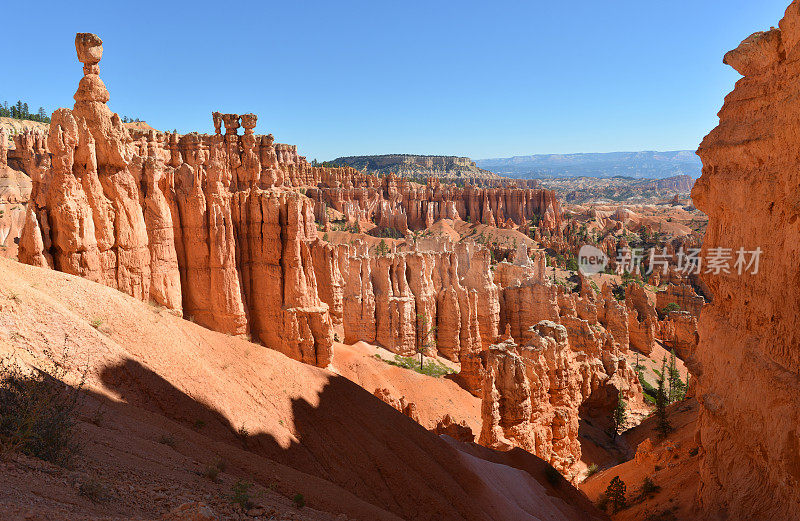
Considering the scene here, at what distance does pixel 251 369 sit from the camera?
610 inches

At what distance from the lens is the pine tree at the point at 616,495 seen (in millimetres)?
18609

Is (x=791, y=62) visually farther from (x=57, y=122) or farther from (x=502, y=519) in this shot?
(x=57, y=122)

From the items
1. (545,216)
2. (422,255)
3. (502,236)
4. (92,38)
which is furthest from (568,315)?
(545,216)

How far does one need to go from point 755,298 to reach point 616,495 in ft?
34.8

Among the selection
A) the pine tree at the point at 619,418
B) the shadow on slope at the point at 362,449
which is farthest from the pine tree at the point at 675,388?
the shadow on slope at the point at 362,449

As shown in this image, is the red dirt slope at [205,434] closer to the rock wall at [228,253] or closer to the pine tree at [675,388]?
the rock wall at [228,253]

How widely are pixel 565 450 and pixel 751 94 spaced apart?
19.9m

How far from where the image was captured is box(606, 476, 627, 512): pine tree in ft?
61.1

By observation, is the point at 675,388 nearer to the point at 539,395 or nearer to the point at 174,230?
the point at 539,395

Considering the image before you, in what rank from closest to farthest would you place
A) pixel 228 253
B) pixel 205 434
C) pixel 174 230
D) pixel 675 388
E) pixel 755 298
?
pixel 755 298, pixel 205 434, pixel 174 230, pixel 228 253, pixel 675 388

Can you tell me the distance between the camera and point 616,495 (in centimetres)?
1884

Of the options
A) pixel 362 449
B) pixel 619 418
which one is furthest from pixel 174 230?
pixel 619 418

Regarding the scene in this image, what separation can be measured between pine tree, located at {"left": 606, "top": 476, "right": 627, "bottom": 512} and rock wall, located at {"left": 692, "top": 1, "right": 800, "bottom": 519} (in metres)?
5.22

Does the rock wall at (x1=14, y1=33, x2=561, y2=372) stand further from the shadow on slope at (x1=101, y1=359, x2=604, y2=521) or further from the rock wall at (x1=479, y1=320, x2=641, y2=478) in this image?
the shadow on slope at (x1=101, y1=359, x2=604, y2=521)
